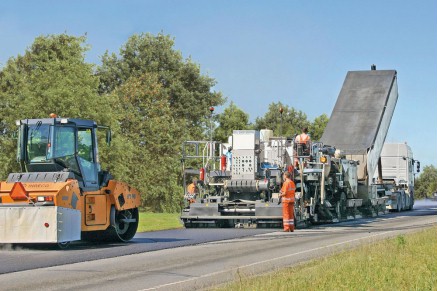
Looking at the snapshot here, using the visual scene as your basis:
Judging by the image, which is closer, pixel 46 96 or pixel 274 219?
pixel 274 219

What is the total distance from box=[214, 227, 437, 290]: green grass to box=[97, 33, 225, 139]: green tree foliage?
53397 millimetres

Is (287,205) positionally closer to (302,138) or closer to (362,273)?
(302,138)

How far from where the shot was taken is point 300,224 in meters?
28.4

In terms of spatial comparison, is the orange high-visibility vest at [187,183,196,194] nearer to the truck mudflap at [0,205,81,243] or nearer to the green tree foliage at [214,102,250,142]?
the truck mudflap at [0,205,81,243]

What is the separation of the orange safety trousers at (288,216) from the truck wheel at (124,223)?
509 centimetres

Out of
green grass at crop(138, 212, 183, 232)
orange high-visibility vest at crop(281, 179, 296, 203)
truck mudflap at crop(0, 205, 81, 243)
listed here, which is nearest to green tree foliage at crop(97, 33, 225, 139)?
green grass at crop(138, 212, 183, 232)

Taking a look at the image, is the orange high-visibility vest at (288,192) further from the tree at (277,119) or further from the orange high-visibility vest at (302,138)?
the tree at (277,119)

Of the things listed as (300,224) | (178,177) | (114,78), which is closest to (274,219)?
(300,224)

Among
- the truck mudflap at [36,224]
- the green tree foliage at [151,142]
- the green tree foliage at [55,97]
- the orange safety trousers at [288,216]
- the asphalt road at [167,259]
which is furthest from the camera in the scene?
the green tree foliage at [151,142]

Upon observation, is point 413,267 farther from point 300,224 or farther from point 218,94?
point 218,94

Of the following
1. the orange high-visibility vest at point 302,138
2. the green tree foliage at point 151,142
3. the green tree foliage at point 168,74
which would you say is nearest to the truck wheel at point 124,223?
the orange high-visibility vest at point 302,138

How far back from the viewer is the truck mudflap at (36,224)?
18.9 meters

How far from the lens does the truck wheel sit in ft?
70.0

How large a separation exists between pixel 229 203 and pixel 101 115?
71.4 ft
